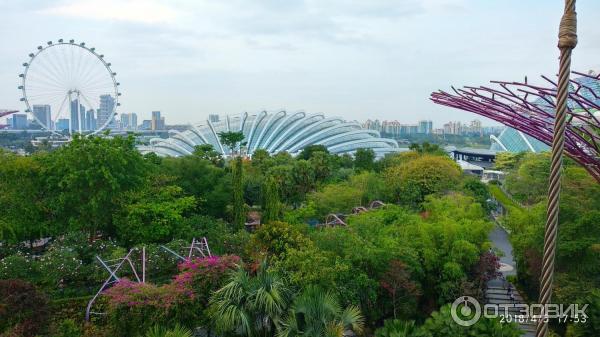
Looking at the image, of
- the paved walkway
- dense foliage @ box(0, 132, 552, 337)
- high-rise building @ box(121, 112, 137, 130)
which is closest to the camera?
dense foliage @ box(0, 132, 552, 337)

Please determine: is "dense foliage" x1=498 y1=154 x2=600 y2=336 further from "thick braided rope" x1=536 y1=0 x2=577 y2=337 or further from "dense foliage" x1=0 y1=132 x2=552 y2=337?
"thick braided rope" x1=536 y1=0 x2=577 y2=337

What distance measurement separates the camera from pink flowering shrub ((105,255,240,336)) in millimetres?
9734

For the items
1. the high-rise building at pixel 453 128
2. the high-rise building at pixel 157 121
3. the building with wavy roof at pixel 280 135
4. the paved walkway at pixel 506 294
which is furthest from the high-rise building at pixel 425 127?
the paved walkway at pixel 506 294

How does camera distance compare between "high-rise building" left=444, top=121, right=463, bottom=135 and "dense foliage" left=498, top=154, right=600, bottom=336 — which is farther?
"high-rise building" left=444, top=121, right=463, bottom=135

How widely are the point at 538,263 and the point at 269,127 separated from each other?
44.8 meters

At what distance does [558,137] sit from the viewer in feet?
6.22

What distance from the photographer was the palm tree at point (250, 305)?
9203 millimetres

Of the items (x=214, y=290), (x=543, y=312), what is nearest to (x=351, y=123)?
(x=214, y=290)

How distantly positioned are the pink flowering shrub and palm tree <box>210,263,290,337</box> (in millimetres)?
768

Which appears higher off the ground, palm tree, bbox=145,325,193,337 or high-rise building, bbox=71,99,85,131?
high-rise building, bbox=71,99,85,131

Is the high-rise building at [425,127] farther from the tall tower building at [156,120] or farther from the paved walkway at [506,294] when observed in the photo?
the paved walkway at [506,294]

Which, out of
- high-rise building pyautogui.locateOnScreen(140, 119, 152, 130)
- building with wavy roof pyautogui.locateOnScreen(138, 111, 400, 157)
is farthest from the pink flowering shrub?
high-rise building pyautogui.locateOnScreen(140, 119, 152, 130)

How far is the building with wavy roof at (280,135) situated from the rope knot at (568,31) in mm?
50052

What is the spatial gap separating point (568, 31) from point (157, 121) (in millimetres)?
177386
